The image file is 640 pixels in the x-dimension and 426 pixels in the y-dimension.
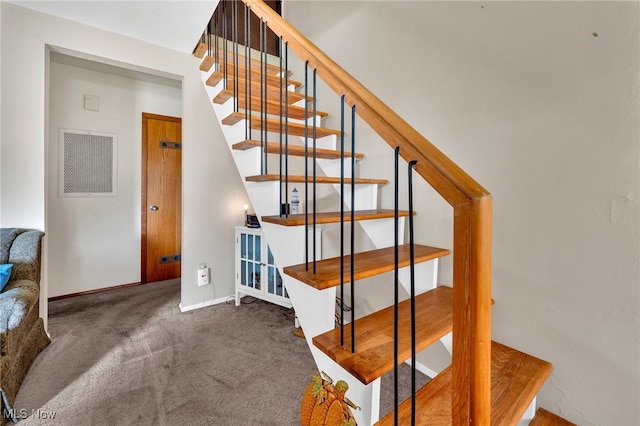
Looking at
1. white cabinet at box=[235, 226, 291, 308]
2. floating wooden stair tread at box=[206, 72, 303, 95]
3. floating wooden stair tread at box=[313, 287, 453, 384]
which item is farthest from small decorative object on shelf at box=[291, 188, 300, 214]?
floating wooden stair tread at box=[313, 287, 453, 384]

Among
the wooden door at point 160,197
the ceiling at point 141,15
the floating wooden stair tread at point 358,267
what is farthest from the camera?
the wooden door at point 160,197

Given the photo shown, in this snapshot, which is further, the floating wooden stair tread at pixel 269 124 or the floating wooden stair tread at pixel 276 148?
the floating wooden stair tread at pixel 269 124

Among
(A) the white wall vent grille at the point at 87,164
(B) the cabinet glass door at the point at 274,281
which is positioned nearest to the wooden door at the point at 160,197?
(A) the white wall vent grille at the point at 87,164

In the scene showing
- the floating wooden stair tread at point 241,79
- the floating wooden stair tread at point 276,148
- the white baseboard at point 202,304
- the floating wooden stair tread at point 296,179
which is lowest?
the white baseboard at point 202,304

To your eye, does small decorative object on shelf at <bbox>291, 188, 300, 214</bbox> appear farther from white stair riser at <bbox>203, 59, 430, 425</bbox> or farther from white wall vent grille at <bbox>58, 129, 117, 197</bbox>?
white wall vent grille at <bbox>58, 129, 117, 197</bbox>

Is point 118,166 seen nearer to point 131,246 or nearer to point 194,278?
point 131,246

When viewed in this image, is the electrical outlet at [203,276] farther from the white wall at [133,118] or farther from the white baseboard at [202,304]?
the white baseboard at [202,304]

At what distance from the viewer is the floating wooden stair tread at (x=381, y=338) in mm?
866

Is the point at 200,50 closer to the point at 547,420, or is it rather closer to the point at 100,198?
the point at 100,198

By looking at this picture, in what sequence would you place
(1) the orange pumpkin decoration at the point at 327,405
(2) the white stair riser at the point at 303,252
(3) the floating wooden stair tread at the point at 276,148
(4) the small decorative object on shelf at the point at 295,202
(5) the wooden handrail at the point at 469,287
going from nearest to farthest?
(5) the wooden handrail at the point at 469,287 → (1) the orange pumpkin decoration at the point at 327,405 → (2) the white stair riser at the point at 303,252 → (3) the floating wooden stair tread at the point at 276,148 → (4) the small decorative object on shelf at the point at 295,202

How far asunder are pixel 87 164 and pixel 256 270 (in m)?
2.18

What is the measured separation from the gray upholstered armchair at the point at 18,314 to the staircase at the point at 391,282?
1.26 metres

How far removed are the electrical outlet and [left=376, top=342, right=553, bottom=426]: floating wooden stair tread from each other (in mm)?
2315

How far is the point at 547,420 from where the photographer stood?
1156mm
